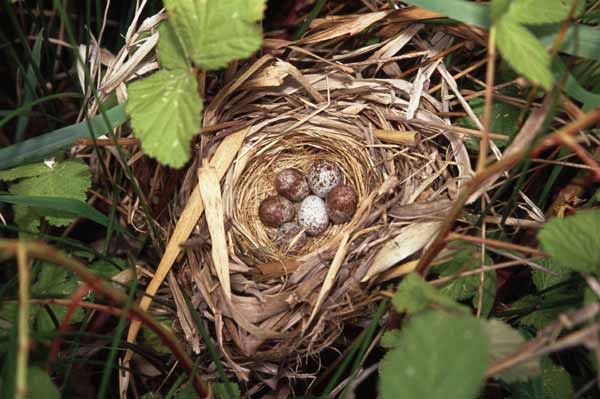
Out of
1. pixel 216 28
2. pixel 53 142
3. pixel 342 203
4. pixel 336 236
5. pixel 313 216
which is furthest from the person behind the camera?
pixel 313 216

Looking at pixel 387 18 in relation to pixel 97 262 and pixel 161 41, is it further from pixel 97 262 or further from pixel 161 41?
pixel 97 262

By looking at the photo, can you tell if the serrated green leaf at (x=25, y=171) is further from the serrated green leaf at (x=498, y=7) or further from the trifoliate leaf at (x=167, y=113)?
the serrated green leaf at (x=498, y=7)

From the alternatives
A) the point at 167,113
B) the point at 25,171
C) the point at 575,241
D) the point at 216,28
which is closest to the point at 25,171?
the point at 25,171

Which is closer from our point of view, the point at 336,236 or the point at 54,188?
the point at 54,188

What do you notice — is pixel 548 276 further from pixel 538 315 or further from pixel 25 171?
pixel 25 171

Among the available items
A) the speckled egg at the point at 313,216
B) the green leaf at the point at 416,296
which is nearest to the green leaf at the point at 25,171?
the speckled egg at the point at 313,216

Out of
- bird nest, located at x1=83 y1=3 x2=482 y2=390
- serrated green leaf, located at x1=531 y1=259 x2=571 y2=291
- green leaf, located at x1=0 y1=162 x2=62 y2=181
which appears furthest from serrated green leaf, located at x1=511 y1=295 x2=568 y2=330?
green leaf, located at x1=0 y1=162 x2=62 y2=181

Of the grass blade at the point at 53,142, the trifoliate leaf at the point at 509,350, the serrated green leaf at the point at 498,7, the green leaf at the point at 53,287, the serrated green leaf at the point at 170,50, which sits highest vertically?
the serrated green leaf at the point at 498,7
